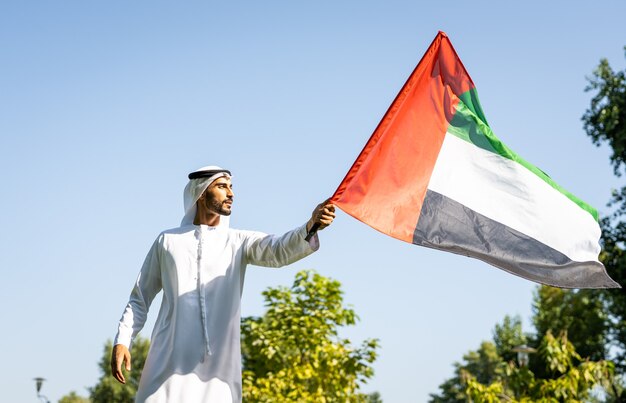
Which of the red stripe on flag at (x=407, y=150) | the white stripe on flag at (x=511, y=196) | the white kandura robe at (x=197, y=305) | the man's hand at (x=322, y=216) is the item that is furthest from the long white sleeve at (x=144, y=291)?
the white stripe on flag at (x=511, y=196)

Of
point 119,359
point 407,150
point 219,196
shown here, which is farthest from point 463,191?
point 119,359

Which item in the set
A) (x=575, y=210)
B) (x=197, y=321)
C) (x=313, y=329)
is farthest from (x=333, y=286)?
(x=197, y=321)

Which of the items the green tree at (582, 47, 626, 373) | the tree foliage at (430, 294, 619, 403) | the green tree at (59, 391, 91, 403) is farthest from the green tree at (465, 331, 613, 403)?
the green tree at (59, 391, 91, 403)

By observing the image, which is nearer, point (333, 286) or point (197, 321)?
point (197, 321)

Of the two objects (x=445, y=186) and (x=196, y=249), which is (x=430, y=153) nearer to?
(x=445, y=186)

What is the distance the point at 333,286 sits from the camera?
16016mm

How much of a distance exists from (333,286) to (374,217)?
10.7 metres

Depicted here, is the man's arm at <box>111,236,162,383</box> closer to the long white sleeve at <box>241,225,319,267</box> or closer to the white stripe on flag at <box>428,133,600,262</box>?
the long white sleeve at <box>241,225,319,267</box>

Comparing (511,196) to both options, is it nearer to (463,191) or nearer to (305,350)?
(463,191)

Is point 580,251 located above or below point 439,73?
below

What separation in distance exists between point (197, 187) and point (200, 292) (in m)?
0.65

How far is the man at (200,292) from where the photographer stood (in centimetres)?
496

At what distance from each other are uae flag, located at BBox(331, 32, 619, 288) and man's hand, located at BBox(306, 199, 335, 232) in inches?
21.2

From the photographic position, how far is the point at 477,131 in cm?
615
